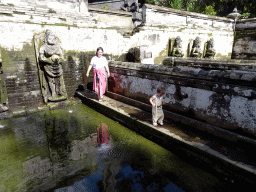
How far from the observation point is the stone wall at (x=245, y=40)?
10.8 meters

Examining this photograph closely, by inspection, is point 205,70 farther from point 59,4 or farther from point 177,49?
point 177,49

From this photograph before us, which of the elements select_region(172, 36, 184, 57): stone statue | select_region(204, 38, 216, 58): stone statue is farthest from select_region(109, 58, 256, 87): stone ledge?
select_region(204, 38, 216, 58): stone statue

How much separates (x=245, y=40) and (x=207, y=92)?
1076cm

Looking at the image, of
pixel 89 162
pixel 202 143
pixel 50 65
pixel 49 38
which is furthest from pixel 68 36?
pixel 202 143

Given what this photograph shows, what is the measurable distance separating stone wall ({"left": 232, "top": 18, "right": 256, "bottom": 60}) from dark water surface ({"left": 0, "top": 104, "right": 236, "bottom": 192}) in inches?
435

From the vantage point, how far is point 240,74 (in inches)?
108

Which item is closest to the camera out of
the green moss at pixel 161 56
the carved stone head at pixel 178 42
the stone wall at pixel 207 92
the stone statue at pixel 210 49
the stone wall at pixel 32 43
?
the stone wall at pixel 207 92

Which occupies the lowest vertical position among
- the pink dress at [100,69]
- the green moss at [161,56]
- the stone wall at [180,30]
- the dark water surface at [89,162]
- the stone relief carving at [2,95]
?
the dark water surface at [89,162]

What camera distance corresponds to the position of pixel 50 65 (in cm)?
557

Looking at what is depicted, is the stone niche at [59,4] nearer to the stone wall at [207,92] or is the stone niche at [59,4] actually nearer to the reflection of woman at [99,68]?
the reflection of woman at [99,68]

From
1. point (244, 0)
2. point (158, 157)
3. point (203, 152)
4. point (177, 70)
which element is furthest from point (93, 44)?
point (244, 0)

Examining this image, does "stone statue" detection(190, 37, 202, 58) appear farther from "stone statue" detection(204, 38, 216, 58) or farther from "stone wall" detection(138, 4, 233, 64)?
"stone statue" detection(204, 38, 216, 58)

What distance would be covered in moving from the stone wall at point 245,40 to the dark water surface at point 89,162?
11.1m

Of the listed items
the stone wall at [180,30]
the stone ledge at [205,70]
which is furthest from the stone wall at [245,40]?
the stone ledge at [205,70]
